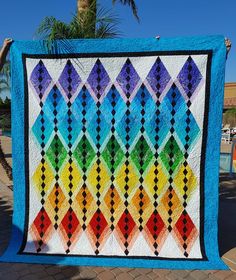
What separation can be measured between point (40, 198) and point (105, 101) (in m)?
1.37

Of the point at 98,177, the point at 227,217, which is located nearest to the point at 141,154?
the point at 98,177

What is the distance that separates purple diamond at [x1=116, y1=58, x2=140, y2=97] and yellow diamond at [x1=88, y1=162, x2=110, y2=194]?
875 mm

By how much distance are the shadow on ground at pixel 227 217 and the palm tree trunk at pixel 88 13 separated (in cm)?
349

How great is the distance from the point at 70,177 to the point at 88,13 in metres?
2.56

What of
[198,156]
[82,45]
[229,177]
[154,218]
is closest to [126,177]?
[154,218]

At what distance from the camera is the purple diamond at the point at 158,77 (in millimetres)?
3238

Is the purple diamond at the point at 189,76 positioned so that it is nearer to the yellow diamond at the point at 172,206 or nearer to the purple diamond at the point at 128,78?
the purple diamond at the point at 128,78

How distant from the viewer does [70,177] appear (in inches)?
136

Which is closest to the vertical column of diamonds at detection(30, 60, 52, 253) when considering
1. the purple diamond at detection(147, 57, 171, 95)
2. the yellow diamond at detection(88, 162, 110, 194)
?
the yellow diamond at detection(88, 162, 110, 194)

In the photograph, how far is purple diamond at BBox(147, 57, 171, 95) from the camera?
3.24m

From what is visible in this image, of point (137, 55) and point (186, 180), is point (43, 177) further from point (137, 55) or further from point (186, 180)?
point (137, 55)

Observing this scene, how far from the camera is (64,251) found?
11.3 ft

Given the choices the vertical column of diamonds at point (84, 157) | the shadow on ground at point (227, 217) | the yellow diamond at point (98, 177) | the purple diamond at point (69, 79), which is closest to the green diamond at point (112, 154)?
the yellow diamond at point (98, 177)

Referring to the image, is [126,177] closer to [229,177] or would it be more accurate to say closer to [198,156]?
[198,156]
